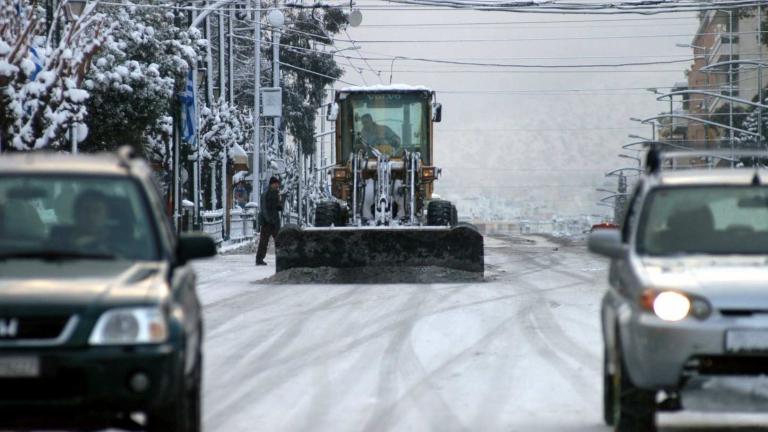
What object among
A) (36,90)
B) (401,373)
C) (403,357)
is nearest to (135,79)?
(36,90)

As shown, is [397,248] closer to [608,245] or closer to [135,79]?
[608,245]

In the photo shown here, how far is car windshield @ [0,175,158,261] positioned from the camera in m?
8.92

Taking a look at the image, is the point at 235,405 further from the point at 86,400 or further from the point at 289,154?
the point at 289,154

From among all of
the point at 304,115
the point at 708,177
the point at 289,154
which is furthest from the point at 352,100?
the point at 289,154

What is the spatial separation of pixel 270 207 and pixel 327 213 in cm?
504

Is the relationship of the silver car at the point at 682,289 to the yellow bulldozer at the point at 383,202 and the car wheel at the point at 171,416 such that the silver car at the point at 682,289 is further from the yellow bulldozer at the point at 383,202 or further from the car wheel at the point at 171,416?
the yellow bulldozer at the point at 383,202

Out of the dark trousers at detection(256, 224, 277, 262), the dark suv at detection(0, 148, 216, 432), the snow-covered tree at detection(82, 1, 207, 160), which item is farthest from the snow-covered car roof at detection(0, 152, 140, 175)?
the snow-covered tree at detection(82, 1, 207, 160)

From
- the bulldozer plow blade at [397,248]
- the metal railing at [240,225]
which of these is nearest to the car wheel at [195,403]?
the bulldozer plow blade at [397,248]

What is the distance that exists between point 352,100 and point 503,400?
1944 centimetres

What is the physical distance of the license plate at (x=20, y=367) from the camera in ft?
25.6

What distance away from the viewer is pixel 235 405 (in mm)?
11539

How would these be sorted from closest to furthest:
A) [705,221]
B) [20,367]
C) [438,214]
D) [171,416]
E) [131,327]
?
[20,367], [131,327], [171,416], [705,221], [438,214]

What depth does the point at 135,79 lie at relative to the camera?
43.8 m

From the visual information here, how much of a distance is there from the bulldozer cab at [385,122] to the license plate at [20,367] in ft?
75.3
